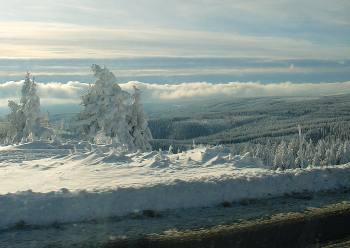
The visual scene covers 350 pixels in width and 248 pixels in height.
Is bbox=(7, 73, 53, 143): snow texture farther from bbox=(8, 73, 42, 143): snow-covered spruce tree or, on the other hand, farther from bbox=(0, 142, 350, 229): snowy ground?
bbox=(0, 142, 350, 229): snowy ground

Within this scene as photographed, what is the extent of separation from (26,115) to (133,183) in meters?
49.3

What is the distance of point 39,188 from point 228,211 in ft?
21.8

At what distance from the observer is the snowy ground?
44.2ft

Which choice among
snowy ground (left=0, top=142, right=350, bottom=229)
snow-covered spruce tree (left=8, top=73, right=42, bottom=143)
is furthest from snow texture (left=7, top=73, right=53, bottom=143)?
snowy ground (left=0, top=142, right=350, bottom=229)

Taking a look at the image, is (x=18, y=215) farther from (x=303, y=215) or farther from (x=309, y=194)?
(x=309, y=194)

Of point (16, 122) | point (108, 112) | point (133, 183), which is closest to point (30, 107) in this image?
point (16, 122)

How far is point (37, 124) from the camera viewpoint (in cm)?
6406

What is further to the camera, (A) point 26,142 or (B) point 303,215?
(A) point 26,142

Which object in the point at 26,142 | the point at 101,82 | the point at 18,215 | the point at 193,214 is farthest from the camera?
the point at 101,82

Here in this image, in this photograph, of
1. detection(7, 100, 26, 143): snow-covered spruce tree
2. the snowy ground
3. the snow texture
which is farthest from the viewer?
detection(7, 100, 26, 143): snow-covered spruce tree

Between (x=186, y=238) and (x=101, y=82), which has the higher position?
(x=101, y=82)

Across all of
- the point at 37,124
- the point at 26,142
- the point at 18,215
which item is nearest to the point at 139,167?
the point at 18,215

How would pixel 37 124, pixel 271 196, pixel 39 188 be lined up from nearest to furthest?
1. pixel 271 196
2. pixel 39 188
3. pixel 37 124

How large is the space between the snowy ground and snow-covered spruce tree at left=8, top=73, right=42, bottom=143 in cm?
3820
